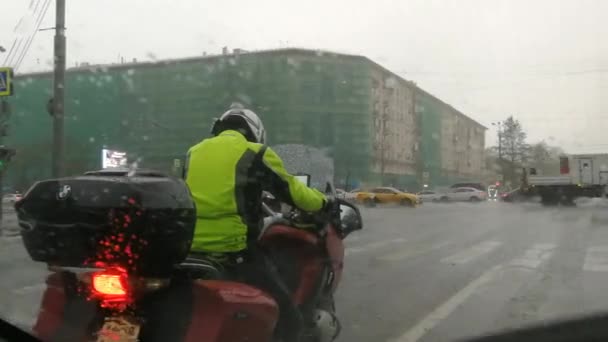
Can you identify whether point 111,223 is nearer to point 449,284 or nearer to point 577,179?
point 449,284

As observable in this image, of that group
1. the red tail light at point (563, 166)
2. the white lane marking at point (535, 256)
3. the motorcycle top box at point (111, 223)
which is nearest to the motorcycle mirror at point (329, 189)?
the motorcycle top box at point (111, 223)

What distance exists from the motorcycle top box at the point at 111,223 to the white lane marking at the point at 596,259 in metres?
8.21

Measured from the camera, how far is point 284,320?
3615mm

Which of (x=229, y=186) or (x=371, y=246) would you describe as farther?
(x=371, y=246)

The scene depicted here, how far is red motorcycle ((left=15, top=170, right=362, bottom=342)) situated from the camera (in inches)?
107

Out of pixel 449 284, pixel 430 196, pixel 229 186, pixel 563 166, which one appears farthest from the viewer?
pixel 430 196

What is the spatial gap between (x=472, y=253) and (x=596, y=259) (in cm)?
206

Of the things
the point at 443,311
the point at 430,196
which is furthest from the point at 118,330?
the point at 430,196

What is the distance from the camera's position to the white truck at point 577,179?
33.6 meters

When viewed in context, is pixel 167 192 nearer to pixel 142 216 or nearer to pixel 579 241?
pixel 142 216

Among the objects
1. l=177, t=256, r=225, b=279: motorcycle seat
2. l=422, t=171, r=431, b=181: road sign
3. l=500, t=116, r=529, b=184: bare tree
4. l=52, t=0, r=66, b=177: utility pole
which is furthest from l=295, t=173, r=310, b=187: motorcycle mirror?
l=422, t=171, r=431, b=181: road sign

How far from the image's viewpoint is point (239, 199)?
11.1ft

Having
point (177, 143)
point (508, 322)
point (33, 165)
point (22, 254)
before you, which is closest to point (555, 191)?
point (177, 143)

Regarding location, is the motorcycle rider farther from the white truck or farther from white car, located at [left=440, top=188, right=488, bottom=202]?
white car, located at [left=440, top=188, right=488, bottom=202]
